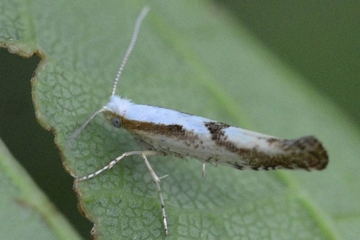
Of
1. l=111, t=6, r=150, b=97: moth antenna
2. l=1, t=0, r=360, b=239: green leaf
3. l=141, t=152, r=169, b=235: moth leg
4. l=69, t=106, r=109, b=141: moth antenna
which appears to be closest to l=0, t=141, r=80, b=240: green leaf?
l=1, t=0, r=360, b=239: green leaf

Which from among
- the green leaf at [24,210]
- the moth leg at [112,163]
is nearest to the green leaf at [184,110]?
the moth leg at [112,163]

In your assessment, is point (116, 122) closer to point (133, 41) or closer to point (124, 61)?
point (124, 61)

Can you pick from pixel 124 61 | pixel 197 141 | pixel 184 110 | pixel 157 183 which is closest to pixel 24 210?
pixel 157 183

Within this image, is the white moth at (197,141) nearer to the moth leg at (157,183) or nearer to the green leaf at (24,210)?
the moth leg at (157,183)

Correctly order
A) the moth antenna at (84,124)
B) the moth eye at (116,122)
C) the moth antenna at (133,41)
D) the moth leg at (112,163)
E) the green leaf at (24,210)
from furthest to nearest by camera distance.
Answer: the moth antenna at (133,41), the moth eye at (116,122), the moth antenna at (84,124), the moth leg at (112,163), the green leaf at (24,210)

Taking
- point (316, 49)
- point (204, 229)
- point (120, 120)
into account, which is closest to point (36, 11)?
point (120, 120)

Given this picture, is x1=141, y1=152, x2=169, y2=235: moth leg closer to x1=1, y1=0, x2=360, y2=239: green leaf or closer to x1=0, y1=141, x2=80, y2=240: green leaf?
x1=1, y1=0, x2=360, y2=239: green leaf

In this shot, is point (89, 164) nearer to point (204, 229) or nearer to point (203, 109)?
point (204, 229)
